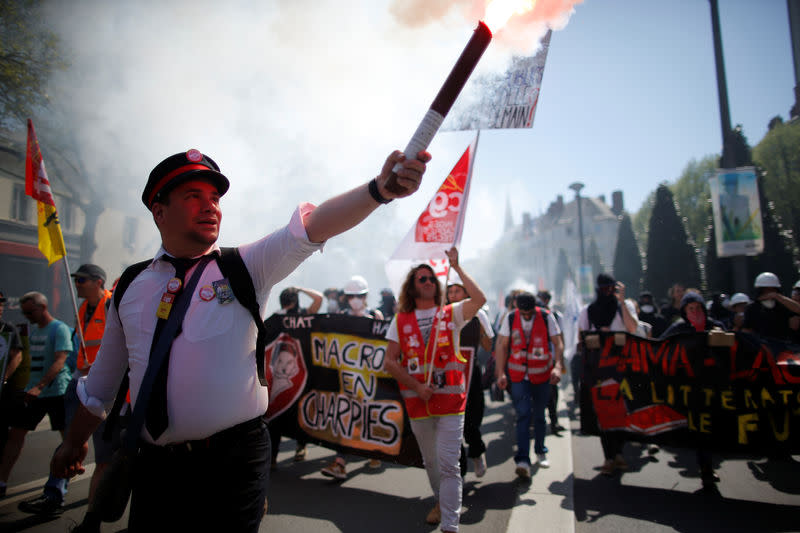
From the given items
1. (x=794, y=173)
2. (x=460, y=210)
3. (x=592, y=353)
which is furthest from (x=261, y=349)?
(x=794, y=173)

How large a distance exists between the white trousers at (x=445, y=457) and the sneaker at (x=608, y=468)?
2.30 meters

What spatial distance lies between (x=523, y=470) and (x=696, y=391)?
75.3 inches

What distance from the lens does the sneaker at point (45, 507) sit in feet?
13.9

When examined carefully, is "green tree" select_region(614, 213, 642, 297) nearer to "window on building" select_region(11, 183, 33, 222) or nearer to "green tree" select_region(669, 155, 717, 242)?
"green tree" select_region(669, 155, 717, 242)

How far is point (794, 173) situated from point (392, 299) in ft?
98.3

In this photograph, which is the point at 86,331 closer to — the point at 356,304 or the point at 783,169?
the point at 356,304

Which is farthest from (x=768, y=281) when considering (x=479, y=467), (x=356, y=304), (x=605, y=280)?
(x=356, y=304)

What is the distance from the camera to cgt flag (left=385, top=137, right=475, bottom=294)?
14.6 feet

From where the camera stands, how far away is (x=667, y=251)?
94.1 feet

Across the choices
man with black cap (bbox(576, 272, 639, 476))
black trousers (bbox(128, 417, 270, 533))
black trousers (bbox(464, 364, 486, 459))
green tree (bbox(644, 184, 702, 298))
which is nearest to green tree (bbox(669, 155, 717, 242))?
green tree (bbox(644, 184, 702, 298))

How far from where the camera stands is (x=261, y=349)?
5.98 feet

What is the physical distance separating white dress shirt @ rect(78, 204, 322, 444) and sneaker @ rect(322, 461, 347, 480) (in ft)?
12.4

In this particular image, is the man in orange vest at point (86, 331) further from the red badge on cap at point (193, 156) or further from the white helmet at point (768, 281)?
the white helmet at point (768, 281)

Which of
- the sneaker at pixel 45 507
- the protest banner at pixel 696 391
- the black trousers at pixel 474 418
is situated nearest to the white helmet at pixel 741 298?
the protest banner at pixel 696 391
